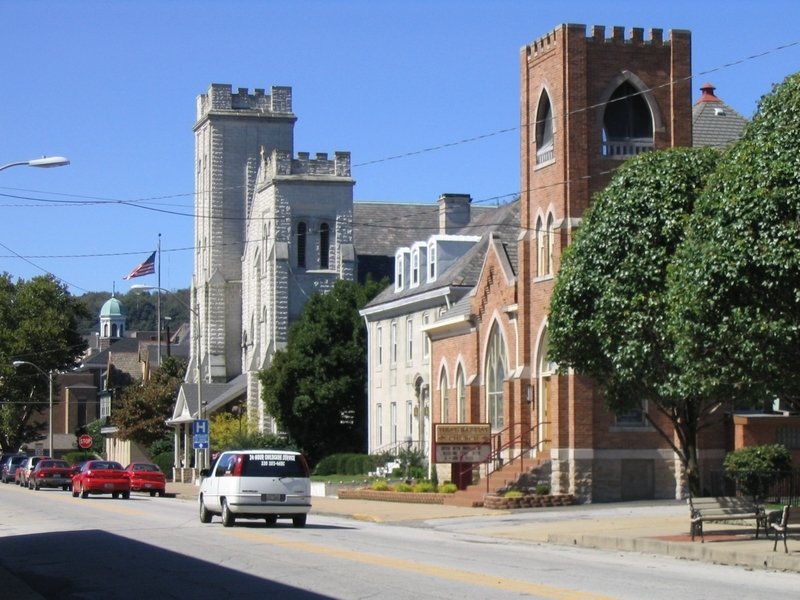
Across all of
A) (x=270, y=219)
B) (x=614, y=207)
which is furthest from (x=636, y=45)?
(x=270, y=219)

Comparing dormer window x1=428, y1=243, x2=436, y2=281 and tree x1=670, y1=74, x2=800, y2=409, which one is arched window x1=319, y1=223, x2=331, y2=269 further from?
tree x1=670, y1=74, x2=800, y2=409

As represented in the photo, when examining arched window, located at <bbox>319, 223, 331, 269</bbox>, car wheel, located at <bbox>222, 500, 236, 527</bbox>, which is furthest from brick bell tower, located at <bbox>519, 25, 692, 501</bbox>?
arched window, located at <bbox>319, 223, 331, 269</bbox>

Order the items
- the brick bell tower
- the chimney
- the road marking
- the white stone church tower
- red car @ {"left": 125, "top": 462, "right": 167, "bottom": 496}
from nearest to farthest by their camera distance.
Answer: the road marking
the brick bell tower
red car @ {"left": 125, "top": 462, "right": 167, "bottom": 496}
the chimney
the white stone church tower

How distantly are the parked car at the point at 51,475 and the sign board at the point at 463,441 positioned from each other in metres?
26.5

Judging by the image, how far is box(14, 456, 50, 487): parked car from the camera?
65062 mm

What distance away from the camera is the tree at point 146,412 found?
82.4 m

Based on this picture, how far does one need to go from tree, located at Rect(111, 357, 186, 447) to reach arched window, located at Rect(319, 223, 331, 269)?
13796mm

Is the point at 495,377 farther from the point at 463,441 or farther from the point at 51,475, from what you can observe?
the point at 51,475

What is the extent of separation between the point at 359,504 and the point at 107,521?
11.7m

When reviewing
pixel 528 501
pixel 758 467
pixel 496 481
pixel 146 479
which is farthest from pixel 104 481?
pixel 758 467

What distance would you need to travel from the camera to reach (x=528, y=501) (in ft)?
Result: 124

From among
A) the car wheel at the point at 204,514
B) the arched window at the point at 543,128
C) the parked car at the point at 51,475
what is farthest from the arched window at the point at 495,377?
the parked car at the point at 51,475

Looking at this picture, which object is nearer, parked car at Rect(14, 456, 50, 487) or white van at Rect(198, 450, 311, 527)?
white van at Rect(198, 450, 311, 527)

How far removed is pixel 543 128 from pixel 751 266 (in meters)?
20.1
